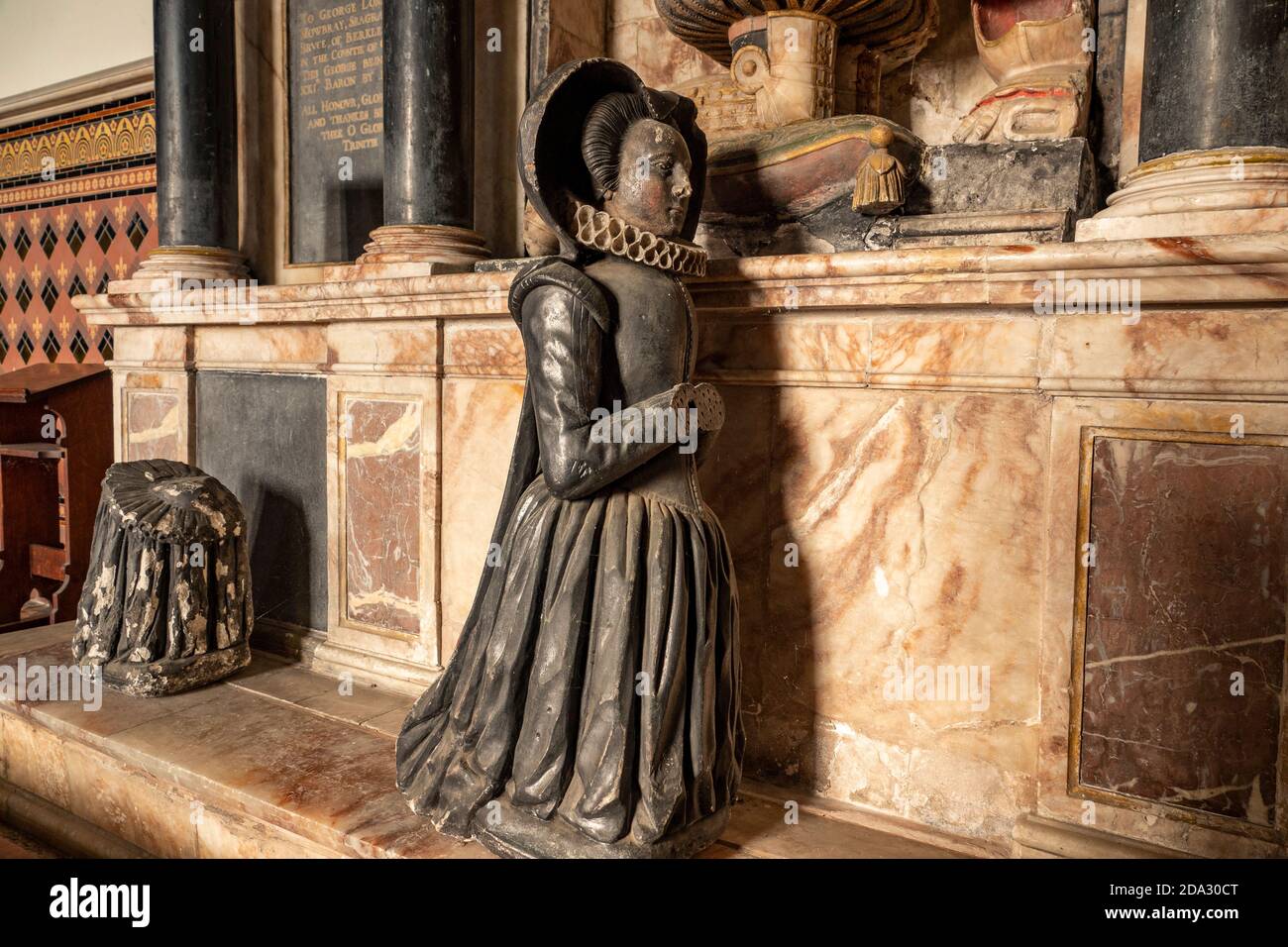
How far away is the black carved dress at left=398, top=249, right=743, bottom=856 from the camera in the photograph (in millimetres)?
1930

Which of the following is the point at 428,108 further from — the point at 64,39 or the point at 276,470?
the point at 64,39

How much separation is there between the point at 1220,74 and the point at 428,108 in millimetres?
2521

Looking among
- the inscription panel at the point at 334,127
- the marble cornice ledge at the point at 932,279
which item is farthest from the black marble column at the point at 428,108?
the inscription panel at the point at 334,127

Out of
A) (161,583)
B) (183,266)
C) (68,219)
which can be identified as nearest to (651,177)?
(161,583)

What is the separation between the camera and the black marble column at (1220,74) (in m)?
1.95

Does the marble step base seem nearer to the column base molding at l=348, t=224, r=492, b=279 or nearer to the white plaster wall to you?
the column base molding at l=348, t=224, r=492, b=279

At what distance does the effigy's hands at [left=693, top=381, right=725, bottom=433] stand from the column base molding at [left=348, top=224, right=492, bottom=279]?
59.2 inches

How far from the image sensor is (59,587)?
4461mm

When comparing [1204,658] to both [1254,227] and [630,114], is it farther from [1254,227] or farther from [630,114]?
[630,114]

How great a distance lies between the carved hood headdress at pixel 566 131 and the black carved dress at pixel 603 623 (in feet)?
0.51

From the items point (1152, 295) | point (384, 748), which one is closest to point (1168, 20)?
point (1152, 295)

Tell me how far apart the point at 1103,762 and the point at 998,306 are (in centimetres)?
105

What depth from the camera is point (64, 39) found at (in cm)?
570

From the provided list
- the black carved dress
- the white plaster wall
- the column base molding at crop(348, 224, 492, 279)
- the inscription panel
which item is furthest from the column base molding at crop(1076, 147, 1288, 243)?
the white plaster wall
